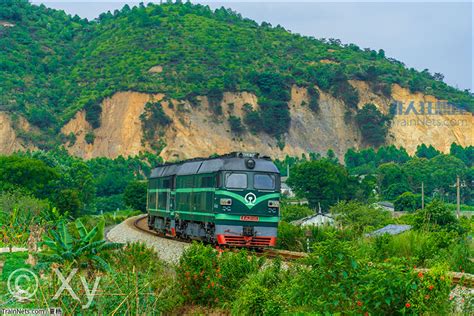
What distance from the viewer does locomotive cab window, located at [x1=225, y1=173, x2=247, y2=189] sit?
26656 mm

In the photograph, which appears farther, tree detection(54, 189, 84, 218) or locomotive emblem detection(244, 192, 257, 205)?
tree detection(54, 189, 84, 218)

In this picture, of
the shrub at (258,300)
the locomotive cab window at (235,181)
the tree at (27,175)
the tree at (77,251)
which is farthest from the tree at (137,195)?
the shrub at (258,300)

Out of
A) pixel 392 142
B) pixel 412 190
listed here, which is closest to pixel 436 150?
pixel 392 142

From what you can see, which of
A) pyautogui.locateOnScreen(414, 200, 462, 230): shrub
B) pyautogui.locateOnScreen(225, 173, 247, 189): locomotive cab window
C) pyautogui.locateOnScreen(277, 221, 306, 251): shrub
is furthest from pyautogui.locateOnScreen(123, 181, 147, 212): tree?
pyautogui.locateOnScreen(225, 173, 247, 189): locomotive cab window

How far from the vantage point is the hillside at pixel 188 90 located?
126 metres

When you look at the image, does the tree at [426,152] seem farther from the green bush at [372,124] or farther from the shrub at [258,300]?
the shrub at [258,300]

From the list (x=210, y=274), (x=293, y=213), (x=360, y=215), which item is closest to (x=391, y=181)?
(x=293, y=213)

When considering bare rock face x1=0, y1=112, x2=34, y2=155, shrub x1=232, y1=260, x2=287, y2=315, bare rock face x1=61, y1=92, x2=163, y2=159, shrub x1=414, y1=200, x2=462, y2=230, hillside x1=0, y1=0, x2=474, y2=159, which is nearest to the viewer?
shrub x1=232, y1=260, x2=287, y2=315

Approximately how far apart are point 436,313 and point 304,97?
13181cm

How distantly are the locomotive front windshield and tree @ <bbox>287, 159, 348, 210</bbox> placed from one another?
230ft

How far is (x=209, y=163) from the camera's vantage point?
28.8 m

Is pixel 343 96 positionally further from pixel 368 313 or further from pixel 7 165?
pixel 368 313

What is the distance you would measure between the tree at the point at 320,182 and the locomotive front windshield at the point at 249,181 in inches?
2764

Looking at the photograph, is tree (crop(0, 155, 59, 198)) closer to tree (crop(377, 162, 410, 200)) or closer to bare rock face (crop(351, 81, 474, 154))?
tree (crop(377, 162, 410, 200))
